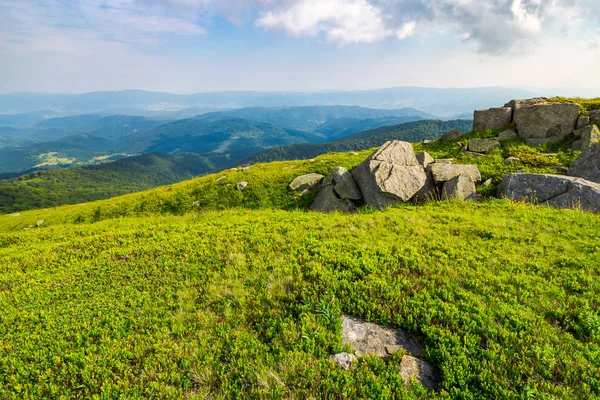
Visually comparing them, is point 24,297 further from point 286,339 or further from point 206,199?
point 206,199

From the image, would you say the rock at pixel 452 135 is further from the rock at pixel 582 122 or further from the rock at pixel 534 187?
the rock at pixel 534 187

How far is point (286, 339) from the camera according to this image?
20.8ft

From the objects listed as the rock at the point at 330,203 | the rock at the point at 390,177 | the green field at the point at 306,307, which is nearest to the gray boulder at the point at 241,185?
the rock at the point at 330,203

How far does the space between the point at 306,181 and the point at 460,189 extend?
44.3ft

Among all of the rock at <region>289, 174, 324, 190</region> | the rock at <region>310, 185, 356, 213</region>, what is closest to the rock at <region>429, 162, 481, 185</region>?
the rock at <region>310, 185, 356, 213</region>

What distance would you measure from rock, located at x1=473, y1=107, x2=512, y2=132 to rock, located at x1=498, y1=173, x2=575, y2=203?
14.2 meters

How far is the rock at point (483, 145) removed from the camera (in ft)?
77.6

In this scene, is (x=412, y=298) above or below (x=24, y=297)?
above

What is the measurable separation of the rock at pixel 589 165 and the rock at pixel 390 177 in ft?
29.4

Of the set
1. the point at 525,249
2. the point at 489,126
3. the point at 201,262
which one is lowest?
the point at 201,262

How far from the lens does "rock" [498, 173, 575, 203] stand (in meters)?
14.6

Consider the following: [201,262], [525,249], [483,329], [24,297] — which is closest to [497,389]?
[483,329]

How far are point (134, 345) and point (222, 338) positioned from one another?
221 cm

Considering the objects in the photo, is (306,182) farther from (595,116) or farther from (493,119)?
(595,116)
